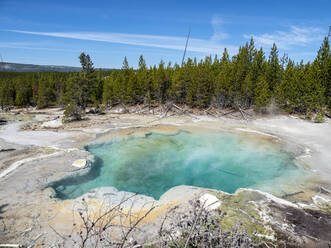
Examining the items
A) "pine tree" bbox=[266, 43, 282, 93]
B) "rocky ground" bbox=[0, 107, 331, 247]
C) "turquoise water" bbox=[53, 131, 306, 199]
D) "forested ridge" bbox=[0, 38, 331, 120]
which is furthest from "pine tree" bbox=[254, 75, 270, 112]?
"rocky ground" bbox=[0, 107, 331, 247]

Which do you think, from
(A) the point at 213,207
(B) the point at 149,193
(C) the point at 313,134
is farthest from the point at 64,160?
(C) the point at 313,134

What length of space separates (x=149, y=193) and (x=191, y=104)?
89.4ft

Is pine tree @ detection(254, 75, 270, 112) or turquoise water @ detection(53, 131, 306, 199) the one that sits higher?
pine tree @ detection(254, 75, 270, 112)

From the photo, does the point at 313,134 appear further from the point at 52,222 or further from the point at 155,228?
the point at 52,222

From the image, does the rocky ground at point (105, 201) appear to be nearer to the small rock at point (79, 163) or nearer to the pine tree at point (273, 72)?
the small rock at point (79, 163)

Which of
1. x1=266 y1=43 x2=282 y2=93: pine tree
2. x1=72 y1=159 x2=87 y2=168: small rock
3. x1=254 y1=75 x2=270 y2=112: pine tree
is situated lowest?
x1=72 y1=159 x2=87 y2=168: small rock

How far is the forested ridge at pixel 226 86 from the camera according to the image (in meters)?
29.5

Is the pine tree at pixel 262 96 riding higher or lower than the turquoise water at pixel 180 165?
higher

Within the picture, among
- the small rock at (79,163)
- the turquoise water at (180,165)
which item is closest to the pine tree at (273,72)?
the turquoise water at (180,165)

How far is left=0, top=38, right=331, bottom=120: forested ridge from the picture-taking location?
1163 inches

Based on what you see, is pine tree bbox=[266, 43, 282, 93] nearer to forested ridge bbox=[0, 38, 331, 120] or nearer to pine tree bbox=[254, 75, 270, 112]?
forested ridge bbox=[0, 38, 331, 120]

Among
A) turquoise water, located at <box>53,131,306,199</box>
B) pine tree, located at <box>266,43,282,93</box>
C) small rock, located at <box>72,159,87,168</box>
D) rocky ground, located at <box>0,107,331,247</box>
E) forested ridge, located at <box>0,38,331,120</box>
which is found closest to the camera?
rocky ground, located at <box>0,107,331,247</box>

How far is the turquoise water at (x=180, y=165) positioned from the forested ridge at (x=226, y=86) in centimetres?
1414

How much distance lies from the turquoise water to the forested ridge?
14.1 m
